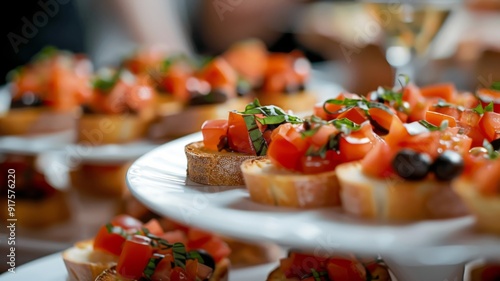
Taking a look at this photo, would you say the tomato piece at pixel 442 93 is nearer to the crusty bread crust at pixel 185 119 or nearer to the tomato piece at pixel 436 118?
the tomato piece at pixel 436 118

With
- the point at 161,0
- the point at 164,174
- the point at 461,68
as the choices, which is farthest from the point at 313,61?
the point at 164,174

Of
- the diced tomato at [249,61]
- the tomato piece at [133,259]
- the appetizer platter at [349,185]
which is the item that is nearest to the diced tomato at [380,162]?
the appetizer platter at [349,185]

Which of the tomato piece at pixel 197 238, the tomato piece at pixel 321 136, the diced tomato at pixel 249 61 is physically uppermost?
the tomato piece at pixel 321 136

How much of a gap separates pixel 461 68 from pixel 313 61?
2.52m

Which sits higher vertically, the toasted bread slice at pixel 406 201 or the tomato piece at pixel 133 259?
the toasted bread slice at pixel 406 201

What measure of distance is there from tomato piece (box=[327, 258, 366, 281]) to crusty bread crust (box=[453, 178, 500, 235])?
542 mm

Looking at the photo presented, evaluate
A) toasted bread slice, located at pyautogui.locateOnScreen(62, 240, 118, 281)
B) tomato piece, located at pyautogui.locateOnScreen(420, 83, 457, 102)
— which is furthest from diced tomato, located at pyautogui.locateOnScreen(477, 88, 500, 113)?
toasted bread slice, located at pyautogui.locateOnScreen(62, 240, 118, 281)

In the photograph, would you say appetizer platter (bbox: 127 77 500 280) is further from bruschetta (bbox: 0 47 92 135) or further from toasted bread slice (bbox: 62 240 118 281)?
bruschetta (bbox: 0 47 92 135)

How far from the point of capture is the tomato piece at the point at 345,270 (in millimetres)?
1455

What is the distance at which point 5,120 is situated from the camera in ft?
9.16

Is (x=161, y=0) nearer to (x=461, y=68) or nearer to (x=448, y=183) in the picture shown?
(x=461, y=68)

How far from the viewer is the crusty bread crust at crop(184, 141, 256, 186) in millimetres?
1282

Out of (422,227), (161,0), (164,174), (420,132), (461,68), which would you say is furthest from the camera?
(161,0)

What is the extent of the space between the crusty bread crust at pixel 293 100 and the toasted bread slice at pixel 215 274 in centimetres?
154
